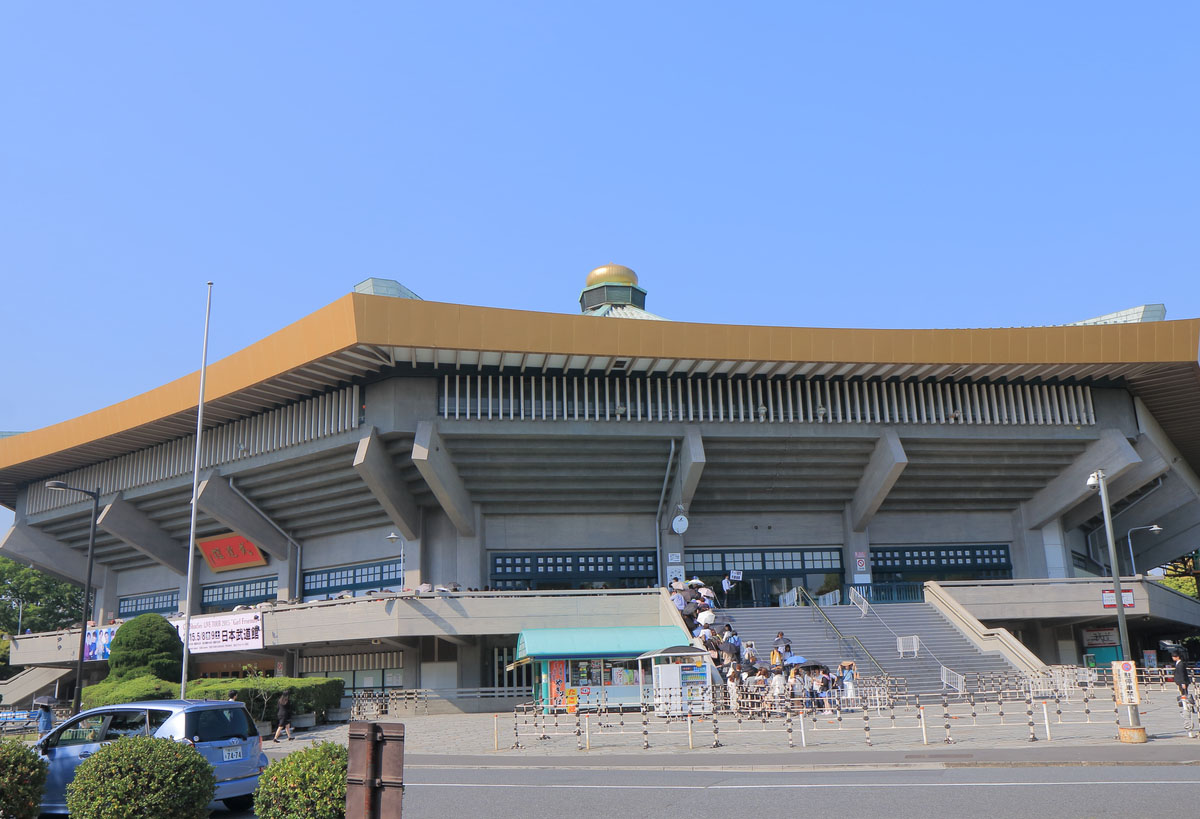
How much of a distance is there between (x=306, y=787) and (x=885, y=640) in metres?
26.9

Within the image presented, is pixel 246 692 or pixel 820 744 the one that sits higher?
pixel 246 692

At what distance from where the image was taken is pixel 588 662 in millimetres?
29922

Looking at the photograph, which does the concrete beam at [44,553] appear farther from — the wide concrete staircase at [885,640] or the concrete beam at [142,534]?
the wide concrete staircase at [885,640]

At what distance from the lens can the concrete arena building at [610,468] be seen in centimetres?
3431

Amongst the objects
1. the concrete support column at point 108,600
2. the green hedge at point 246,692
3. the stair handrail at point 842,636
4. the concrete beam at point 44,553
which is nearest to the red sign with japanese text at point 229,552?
the concrete beam at point 44,553

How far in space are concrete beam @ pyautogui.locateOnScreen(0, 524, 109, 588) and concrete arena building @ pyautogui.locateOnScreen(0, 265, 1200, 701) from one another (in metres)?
5.65

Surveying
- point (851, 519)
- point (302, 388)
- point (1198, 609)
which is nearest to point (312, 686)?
point (302, 388)

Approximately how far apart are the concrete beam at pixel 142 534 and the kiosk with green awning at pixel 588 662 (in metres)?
22.2

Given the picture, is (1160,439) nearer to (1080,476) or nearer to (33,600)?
(1080,476)

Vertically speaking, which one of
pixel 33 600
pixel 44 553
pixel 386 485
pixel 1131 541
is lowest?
pixel 1131 541

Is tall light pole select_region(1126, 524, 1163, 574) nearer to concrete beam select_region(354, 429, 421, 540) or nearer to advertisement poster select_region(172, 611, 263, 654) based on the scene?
concrete beam select_region(354, 429, 421, 540)

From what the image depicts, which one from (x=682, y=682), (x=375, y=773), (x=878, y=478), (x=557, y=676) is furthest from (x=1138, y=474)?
(x=375, y=773)

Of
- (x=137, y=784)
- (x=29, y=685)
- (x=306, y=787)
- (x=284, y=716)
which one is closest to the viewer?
(x=306, y=787)

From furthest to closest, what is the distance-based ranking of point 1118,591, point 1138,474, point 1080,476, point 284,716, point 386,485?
point 1138,474, point 1080,476, point 386,485, point 284,716, point 1118,591
